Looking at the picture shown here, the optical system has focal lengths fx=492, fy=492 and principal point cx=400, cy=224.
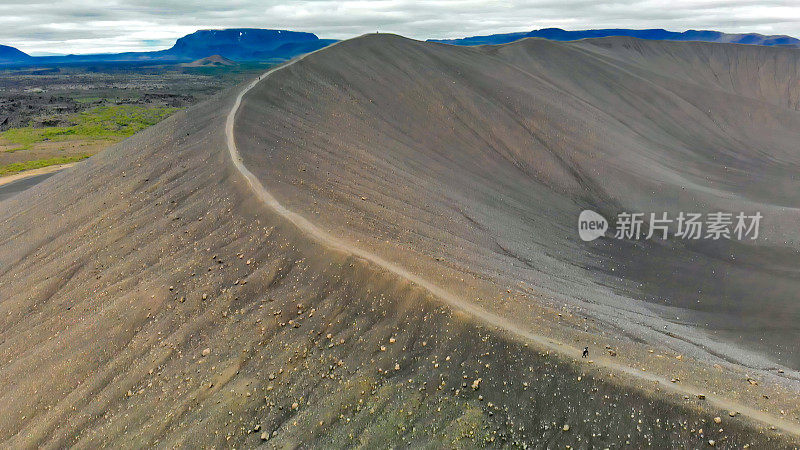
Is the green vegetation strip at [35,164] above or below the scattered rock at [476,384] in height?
below

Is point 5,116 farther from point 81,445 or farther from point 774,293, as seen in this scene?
point 774,293

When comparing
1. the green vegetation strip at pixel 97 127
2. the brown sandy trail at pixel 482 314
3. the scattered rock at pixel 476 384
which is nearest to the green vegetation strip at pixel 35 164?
the green vegetation strip at pixel 97 127

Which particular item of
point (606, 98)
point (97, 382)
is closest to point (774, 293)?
point (97, 382)

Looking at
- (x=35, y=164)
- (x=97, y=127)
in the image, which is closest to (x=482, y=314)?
(x=35, y=164)

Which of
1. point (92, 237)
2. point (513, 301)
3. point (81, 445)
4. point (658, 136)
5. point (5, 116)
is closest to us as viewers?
point (81, 445)

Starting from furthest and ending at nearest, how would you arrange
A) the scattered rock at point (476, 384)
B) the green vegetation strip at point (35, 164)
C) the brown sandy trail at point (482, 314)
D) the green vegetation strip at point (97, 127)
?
the green vegetation strip at point (97, 127) < the green vegetation strip at point (35, 164) < the scattered rock at point (476, 384) < the brown sandy trail at point (482, 314)

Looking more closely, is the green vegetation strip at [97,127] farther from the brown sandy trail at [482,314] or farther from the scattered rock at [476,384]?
the scattered rock at [476,384]

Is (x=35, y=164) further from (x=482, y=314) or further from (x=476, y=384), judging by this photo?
(x=476, y=384)
